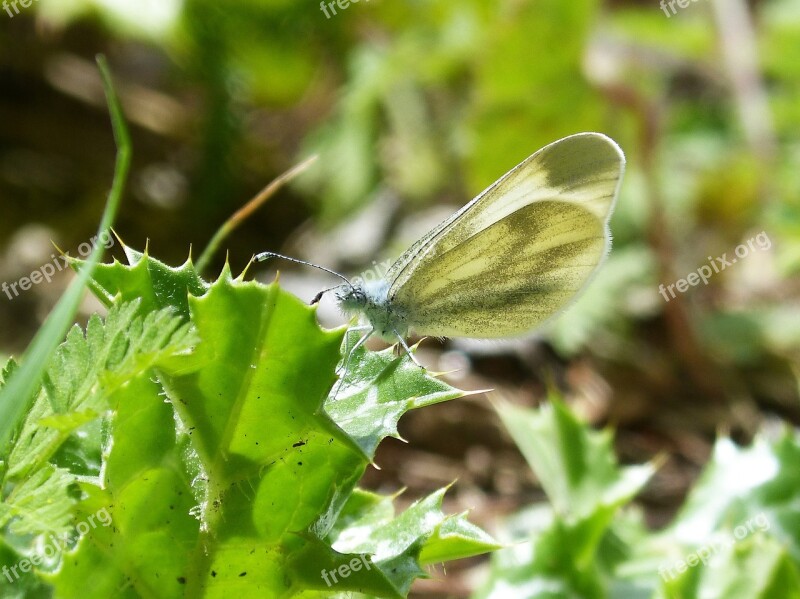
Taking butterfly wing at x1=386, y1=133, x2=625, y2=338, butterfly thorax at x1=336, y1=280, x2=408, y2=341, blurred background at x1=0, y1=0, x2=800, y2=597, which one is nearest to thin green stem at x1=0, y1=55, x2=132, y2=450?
butterfly thorax at x1=336, y1=280, x2=408, y2=341

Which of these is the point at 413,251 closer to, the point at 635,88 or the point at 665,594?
the point at 665,594

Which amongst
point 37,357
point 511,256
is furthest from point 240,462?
point 511,256

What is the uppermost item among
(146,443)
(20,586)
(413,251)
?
(146,443)

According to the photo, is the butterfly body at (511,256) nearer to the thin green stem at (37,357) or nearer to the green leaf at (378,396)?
the green leaf at (378,396)

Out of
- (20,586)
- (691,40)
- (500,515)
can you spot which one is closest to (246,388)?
(20,586)

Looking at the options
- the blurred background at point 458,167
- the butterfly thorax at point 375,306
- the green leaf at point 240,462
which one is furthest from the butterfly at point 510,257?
the blurred background at point 458,167

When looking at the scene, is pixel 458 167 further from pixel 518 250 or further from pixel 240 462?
pixel 240 462

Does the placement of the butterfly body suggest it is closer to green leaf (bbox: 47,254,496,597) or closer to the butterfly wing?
the butterfly wing

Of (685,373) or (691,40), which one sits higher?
(691,40)
